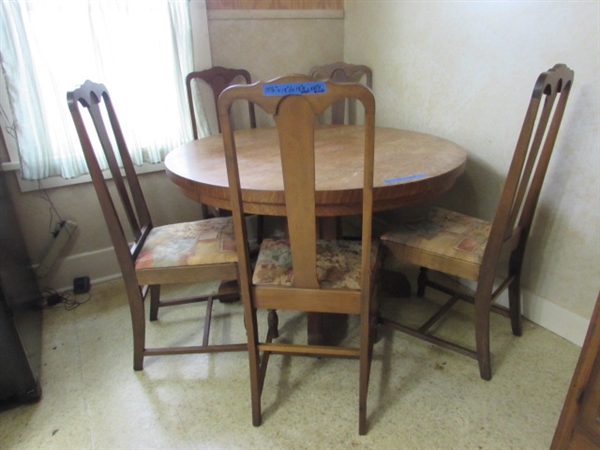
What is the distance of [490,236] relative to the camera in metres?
1.29

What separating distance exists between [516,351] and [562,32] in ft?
4.07

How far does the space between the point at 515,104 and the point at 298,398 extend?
1.47 meters

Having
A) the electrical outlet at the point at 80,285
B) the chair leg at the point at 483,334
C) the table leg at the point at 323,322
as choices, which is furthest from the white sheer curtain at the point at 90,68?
the chair leg at the point at 483,334

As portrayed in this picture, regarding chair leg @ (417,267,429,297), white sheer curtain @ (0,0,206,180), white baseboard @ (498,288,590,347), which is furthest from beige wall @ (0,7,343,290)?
white baseboard @ (498,288,590,347)

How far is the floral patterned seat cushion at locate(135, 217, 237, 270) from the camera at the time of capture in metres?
1.43

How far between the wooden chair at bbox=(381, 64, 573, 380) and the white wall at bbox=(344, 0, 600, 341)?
162mm

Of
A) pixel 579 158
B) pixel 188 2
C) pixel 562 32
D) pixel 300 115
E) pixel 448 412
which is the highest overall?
pixel 188 2

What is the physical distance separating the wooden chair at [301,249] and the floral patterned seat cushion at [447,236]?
0.15 meters

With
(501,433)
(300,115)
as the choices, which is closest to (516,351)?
(501,433)

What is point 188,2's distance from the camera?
2.03 m

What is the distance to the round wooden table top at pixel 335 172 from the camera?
3.90 ft

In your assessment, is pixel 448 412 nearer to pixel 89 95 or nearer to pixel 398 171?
pixel 398 171

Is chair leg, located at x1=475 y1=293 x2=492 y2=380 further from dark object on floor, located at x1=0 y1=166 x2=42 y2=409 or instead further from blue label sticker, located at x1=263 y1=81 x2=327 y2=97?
dark object on floor, located at x1=0 y1=166 x2=42 y2=409

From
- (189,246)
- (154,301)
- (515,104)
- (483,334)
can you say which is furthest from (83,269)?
(515,104)
